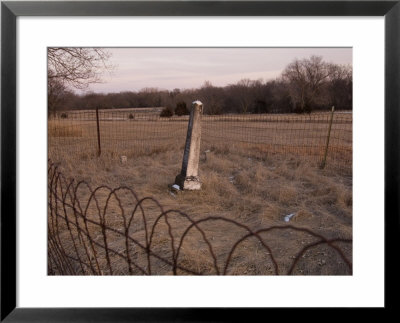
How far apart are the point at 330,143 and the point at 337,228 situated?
70.1 inches

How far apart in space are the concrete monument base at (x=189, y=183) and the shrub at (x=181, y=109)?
962 millimetres

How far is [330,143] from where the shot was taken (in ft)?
12.5

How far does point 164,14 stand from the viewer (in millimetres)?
1686

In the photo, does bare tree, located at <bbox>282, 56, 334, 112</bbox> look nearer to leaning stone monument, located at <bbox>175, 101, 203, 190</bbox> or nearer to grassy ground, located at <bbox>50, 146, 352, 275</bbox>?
grassy ground, located at <bbox>50, 146, 352, 275</bbox>

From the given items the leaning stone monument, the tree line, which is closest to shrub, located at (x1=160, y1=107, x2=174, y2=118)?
the tree line

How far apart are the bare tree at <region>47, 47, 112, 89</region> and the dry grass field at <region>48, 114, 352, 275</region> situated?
1.08ft

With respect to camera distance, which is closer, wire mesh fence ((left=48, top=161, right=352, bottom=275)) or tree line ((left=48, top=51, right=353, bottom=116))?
wire mesh fence ((left=48, top=161, right=352, bottom=275))

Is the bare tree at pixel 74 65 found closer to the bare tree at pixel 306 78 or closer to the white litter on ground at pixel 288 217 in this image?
the bare tree at pixel 306 78

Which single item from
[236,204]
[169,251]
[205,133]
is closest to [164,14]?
[169,251]

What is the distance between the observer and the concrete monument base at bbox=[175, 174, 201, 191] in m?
4.02

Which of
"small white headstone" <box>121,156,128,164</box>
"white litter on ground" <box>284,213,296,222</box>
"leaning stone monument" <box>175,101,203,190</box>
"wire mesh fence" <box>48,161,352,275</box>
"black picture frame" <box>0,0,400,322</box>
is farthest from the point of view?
"small white headstone" <box>121,156,128,164</box>

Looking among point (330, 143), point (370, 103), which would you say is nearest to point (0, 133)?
point (370, 103)

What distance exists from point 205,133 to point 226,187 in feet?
5.52

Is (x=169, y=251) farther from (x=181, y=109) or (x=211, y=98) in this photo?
(x=181, y=109)
